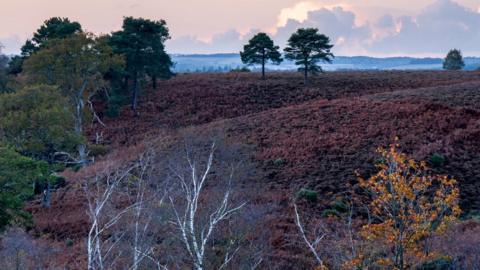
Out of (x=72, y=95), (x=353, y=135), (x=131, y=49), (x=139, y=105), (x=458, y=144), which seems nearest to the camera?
(x=458, y=144)

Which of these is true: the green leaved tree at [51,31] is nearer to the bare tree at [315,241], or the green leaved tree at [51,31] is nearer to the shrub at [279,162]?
the shrub at [279,162]

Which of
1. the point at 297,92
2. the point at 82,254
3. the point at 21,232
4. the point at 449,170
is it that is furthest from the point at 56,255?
the point at 297,92

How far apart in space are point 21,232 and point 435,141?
20.8m

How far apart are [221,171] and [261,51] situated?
33017mm

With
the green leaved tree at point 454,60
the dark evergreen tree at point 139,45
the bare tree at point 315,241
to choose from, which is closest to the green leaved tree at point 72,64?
the dark evergreen tree at point 139,45

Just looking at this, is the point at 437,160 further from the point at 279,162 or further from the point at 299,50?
the point at 299,50

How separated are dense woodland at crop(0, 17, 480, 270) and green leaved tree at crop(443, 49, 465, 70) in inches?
1543

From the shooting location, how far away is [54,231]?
2086 cm

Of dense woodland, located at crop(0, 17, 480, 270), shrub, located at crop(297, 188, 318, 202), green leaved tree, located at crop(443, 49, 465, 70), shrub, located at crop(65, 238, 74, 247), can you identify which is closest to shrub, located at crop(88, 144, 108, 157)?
dense woodland, located at crop(0, 17, 480, 270)

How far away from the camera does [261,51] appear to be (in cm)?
5612

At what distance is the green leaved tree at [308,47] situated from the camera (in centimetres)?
5135

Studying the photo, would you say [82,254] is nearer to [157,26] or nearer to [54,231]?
[54,231]

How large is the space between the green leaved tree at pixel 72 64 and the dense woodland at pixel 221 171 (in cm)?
10

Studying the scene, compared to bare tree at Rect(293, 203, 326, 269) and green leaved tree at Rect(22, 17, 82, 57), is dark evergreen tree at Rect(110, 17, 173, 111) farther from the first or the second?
bare tree at Rect(293, 203, 326, 269)
